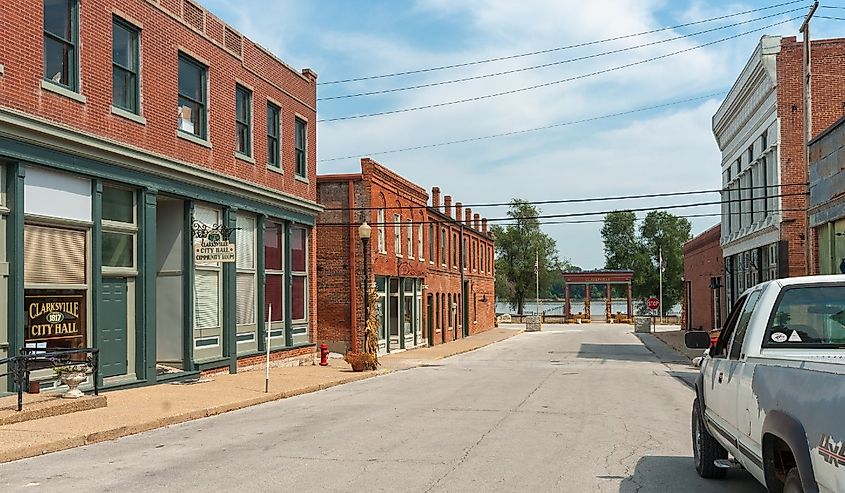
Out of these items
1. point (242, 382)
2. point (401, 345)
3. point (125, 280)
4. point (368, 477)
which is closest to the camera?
point (368, 477)

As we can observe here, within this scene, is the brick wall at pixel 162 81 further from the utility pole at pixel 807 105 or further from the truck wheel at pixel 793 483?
the utility pole at pixel 807 105

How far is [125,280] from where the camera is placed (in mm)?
Answer: 18031

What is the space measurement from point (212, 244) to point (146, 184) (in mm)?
1902

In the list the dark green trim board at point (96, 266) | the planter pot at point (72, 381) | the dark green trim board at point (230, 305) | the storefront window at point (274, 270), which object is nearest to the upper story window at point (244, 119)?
the dark green trim board at point (230, 305)

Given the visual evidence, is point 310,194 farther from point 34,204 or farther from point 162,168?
point 34,204

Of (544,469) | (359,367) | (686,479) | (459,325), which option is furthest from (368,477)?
(459,325)

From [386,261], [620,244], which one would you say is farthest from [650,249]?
A: [386,261]

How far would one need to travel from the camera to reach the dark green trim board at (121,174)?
1470 cm

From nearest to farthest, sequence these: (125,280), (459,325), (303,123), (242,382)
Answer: (125,280) < (242,382) < (303,123) < (459,325)

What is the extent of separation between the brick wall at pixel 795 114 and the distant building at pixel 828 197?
4895 millimetres

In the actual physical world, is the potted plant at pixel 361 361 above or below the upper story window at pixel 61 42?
below

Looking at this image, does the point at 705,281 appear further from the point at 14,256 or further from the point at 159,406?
the point at 14,256

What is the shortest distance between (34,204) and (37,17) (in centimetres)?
325

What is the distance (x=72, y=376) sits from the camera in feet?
47.3
